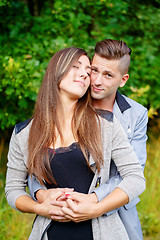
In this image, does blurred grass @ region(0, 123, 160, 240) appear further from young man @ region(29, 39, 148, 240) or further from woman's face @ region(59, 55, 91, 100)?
woman's face @ region(59, 55, 91, 100)

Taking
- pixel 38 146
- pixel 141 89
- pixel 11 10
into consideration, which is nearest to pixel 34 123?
pixel 38 146

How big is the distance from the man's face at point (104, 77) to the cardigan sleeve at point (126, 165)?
434 mm

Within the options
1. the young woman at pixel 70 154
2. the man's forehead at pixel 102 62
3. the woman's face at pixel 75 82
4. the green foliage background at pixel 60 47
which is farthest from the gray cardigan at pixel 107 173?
the green foliage background at pixel 60 47

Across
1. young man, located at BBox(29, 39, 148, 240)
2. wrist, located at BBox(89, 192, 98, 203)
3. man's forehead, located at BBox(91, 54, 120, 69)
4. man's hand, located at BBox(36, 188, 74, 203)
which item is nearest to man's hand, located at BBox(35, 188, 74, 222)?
man's hand, located at BBox(36, 188, 74, 203)

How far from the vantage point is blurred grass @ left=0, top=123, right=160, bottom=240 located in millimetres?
3461

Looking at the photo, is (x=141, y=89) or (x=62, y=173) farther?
(x=141, y=89)

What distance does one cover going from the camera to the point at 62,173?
2.04 meters

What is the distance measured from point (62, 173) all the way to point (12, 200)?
0.37 metres

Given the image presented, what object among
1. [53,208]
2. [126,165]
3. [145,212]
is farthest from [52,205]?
[145,212]

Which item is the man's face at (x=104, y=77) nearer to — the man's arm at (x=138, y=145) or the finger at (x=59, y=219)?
the man's arm at (x=138, y=145)

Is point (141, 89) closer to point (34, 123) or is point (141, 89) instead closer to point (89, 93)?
point (89, 93)

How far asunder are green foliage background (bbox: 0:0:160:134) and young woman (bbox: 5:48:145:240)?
1.42 meters

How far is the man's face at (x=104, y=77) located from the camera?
2.44 metres

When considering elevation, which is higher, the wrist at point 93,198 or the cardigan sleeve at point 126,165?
the cardigan sleeve at point 126,165
